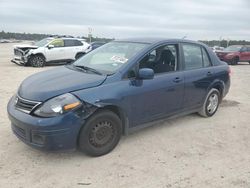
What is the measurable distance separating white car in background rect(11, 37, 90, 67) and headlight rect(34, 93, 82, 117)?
1230 cm

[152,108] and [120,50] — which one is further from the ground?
[120,50]

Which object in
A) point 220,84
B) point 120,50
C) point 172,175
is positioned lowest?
point 172,175

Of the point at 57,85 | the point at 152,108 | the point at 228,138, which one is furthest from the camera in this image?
the point at 228,138

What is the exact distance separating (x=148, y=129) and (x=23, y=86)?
7.49 feet

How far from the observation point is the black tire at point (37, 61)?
15.2m

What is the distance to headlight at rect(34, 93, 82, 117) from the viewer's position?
360 cm

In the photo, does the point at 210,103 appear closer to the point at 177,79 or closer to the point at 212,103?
the point at 212,103

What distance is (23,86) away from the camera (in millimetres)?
4238

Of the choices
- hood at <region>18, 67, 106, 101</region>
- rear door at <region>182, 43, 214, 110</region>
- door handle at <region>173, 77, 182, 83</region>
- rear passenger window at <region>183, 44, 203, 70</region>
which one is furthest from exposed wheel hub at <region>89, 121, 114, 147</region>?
rear passenger window at <region>183, 44, 203, 70</region>

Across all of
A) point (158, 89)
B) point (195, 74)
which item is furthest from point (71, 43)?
point (158, 89)

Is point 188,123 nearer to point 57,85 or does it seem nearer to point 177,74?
point 177,74

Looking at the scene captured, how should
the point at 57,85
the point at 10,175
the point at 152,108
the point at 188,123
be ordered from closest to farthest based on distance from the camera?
the point at 10,175, the point at 57,85, the point at 152,108, the point at 188,123

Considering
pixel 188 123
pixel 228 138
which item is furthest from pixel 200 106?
pixel 228 138

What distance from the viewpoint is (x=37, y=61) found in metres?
15.3
